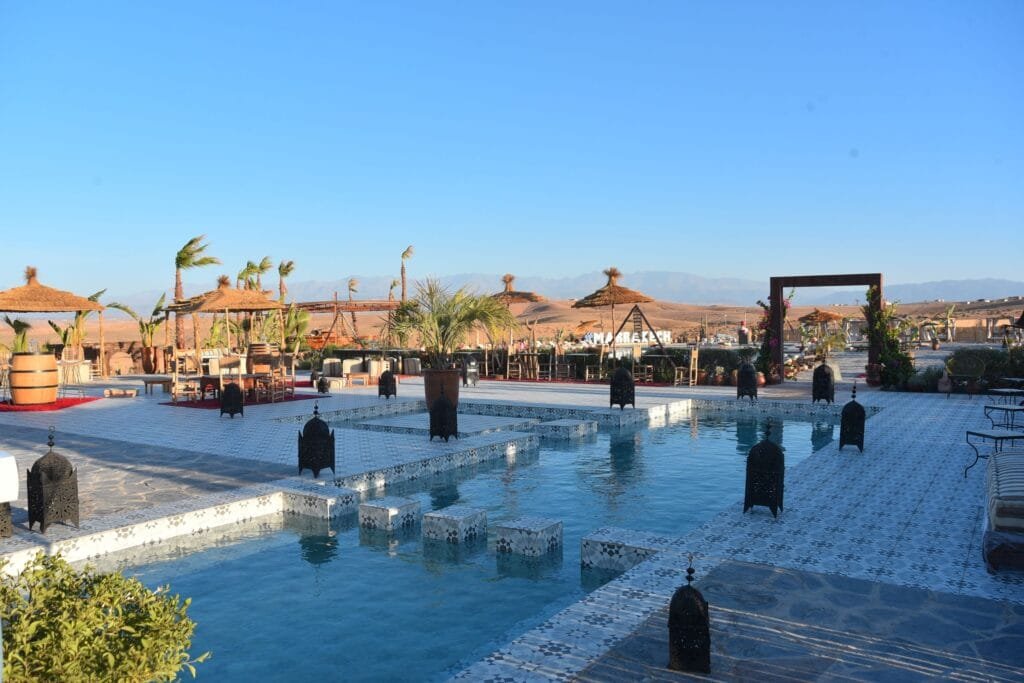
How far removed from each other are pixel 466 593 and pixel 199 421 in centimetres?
914

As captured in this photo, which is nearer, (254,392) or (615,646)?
(615,646)

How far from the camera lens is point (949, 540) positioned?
241 inches

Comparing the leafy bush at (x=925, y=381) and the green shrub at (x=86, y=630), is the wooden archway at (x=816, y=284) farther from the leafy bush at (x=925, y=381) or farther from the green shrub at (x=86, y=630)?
the green shrub at (x=86, y=630)

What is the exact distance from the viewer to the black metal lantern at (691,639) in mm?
3803

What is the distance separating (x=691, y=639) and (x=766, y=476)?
11.3ft

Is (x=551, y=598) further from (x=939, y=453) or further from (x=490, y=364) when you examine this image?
(x=490, y=364)

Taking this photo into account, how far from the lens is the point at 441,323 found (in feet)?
43.1

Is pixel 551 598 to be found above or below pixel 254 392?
below

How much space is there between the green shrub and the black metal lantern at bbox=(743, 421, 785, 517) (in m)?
5.29

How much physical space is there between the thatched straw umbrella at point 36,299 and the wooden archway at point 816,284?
1622cm

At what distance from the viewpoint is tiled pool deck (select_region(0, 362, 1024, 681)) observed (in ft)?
13.3

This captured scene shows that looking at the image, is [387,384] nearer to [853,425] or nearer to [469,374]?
[469,374]

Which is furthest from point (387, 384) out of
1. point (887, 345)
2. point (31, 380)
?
point (887, 345)

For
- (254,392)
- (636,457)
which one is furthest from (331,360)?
(636,457)
